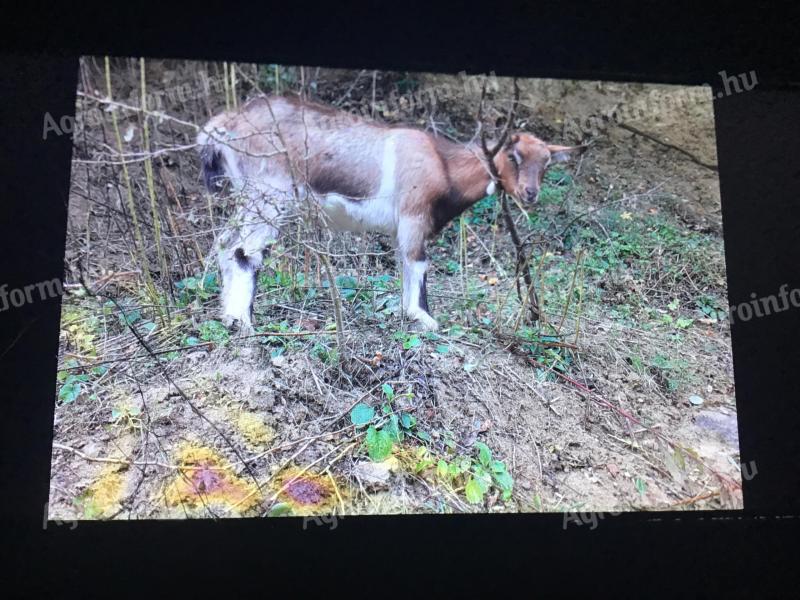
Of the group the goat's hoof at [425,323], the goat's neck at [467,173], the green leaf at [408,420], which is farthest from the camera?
the goat's neck at [467,173]

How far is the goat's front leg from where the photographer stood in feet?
7.85

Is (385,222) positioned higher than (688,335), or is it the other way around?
(385,222)

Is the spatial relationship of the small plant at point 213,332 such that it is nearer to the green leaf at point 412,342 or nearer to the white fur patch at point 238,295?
the white fur patch at point 238,295

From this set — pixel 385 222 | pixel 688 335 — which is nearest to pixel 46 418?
pixel 385 222

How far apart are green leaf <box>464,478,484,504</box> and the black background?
0.38 ft

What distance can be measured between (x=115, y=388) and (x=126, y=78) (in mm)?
1209

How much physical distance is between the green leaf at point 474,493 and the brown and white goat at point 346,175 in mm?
630

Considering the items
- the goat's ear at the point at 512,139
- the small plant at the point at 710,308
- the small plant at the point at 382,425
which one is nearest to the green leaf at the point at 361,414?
the small plant at the point at 382,425

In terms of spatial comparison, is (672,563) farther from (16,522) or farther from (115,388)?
(16,522)

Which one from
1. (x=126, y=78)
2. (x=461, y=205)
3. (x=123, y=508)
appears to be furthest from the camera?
(x=461, y=205)

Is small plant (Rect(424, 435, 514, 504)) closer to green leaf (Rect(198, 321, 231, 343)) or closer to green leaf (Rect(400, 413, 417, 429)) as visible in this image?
green leaf (Rect(400, 413, 417, 429))

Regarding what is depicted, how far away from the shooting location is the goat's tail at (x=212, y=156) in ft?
7.70

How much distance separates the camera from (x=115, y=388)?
2.23m

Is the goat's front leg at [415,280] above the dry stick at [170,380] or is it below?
above
